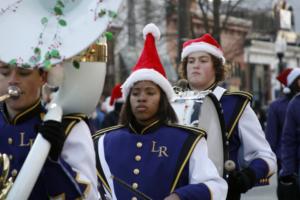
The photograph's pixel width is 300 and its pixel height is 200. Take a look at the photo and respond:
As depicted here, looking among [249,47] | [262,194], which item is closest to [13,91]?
[262,194]

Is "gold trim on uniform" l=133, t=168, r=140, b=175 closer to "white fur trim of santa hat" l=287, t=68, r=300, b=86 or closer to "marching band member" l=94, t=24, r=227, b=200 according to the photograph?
"marching band member" l=94, t=24, r=227, b=200

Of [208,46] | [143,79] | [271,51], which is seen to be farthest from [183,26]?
[271,51]

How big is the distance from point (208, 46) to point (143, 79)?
144 cm

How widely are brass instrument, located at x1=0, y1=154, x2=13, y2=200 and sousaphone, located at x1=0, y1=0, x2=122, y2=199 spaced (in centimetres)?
6

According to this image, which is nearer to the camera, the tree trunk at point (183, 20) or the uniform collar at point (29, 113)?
the uniform collar at point (29, 113)

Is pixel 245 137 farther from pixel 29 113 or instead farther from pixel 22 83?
pixel 22 83

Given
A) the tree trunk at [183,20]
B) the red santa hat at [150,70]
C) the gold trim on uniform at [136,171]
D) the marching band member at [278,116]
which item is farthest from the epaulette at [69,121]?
the tree trunk at [183,20]

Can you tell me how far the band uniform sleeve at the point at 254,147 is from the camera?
6.25 metres

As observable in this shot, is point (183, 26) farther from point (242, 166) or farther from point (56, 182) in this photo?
point (56, 182)

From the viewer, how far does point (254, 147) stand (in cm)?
632

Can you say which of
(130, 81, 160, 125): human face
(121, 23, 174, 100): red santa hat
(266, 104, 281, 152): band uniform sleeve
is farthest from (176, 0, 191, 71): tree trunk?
(130, 81, 160, 125): human face

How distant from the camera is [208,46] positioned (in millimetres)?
6859

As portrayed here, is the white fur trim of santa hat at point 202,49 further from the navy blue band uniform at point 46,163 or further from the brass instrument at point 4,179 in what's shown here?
the brass instrument at point 4,179

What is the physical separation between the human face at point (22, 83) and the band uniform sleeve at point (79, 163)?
11.0 inches
